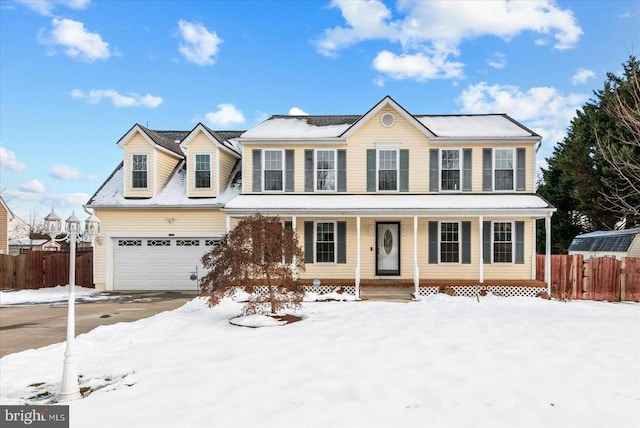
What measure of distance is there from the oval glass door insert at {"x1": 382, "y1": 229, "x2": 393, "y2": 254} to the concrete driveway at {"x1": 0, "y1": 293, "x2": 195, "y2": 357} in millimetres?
8041

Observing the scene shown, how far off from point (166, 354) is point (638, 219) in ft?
79.3

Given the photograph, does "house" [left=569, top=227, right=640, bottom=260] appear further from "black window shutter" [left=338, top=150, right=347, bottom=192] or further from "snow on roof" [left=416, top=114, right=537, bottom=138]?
"black window shutter" [left=338, top=150, right=347, bottom=192]

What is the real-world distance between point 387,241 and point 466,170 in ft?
14.2

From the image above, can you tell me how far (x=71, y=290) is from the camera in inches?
227

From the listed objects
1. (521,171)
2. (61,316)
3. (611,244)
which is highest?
(521,171)

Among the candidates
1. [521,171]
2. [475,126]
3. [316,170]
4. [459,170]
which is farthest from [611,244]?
[316,170]

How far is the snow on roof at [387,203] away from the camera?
45.1 feet

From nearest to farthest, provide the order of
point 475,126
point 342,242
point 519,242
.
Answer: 1. point 519,242
2. point 342,242
3. point 475,126

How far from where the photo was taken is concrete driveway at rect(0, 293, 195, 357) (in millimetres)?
8672

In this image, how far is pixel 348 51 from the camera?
23594mm

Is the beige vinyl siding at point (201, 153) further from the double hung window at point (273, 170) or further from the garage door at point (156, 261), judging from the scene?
the double hung window at point (273, 170)

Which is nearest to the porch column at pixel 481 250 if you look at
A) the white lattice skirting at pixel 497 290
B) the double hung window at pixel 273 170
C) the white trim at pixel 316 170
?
the white lattice skirting at pixel 497 290

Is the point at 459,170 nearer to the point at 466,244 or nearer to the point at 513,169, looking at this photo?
the point at 513,169

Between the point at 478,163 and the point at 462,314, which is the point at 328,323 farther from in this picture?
the point at 478,163
